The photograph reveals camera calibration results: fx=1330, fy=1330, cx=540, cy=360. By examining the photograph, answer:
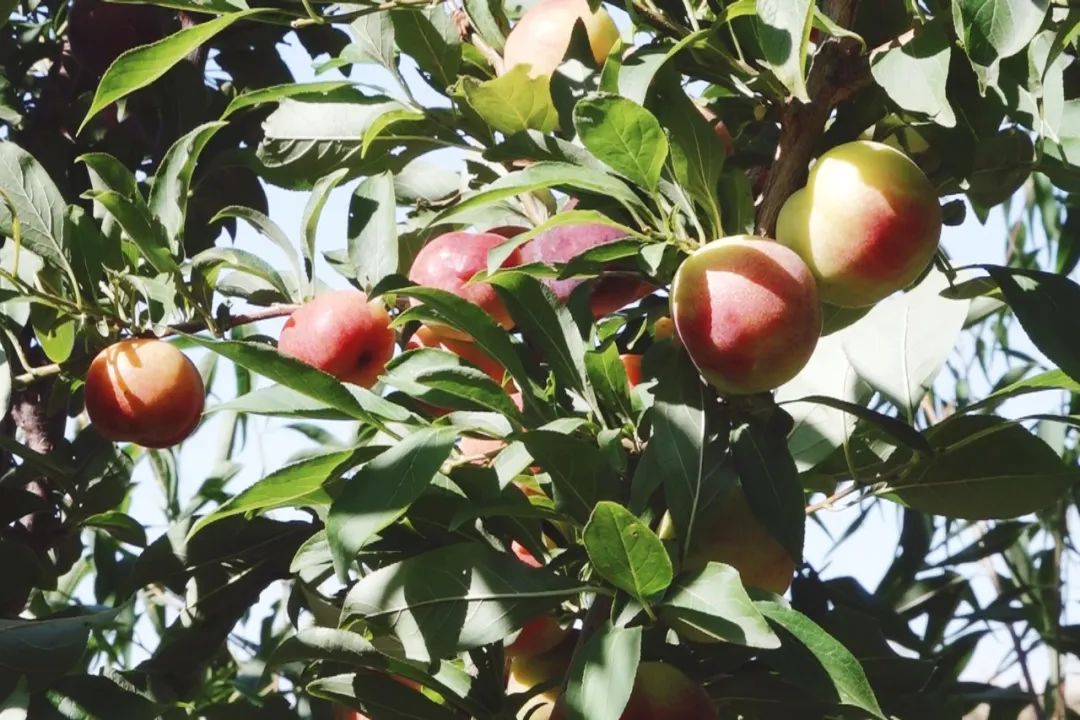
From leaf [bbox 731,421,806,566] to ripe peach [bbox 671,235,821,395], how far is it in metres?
0.04

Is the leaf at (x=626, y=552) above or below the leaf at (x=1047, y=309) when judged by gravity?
below

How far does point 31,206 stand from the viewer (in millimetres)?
1191

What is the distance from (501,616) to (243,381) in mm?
960

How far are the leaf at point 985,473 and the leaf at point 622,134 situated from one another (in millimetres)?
318

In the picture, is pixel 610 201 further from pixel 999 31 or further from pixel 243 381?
pixel 243 381

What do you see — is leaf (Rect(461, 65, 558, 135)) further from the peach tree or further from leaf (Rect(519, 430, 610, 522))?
leaf (Rect(519, 430, 610, 522))

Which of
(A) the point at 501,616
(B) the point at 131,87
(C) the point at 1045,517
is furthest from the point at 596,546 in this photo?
(C) the point at 1045,517

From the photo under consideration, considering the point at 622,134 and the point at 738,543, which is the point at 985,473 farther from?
the point at 622,134

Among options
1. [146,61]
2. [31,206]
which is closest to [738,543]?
[146,61]

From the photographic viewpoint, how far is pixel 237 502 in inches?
32.4

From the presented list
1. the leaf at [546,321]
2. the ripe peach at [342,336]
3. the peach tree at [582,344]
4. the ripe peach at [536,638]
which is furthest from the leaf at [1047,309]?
the ripe peach at [342,336]

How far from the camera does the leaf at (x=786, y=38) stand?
2.52ft

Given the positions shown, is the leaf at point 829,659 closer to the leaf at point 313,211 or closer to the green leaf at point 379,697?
the green leaf at point 379,697

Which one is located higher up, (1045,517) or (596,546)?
(596,546)
